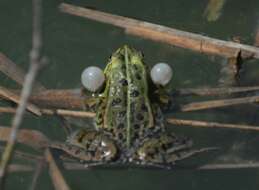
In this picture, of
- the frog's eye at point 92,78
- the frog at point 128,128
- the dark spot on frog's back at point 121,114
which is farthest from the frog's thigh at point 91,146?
the frog's eye at point 92,78

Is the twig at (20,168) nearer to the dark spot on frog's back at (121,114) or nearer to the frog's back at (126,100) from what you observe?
the frog's back at (126,100)

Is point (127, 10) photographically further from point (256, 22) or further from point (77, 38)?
point (256, 22)

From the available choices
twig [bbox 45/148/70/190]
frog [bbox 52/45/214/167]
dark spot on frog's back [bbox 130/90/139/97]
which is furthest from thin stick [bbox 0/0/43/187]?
dark spot on frog's back [bbox 130/90/139/97]

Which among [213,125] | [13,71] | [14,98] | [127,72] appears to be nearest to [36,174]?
[14,98]

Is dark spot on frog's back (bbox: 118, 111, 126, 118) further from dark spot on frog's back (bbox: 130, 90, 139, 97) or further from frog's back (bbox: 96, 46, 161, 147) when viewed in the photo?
dark spot on frog's back (bbox: 130, 90, 139, 97)

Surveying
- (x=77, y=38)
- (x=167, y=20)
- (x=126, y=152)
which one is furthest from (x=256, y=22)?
(x=126, y=152)

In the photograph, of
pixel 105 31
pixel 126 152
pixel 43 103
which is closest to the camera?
pixel 126 152

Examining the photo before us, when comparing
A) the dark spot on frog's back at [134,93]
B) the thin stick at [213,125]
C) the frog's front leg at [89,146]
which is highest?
the dark spot on frog's back at [134,93]
